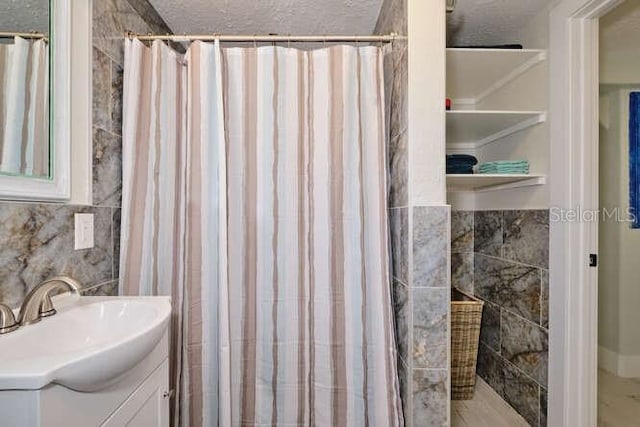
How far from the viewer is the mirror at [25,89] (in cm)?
90

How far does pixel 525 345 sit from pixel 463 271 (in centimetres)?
61

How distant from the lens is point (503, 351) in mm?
1845

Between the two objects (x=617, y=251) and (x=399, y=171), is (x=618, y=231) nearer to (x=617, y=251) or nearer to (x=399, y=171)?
(x=617, y=251)

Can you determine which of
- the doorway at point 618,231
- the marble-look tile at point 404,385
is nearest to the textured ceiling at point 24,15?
the marble-look tile at point 404,385

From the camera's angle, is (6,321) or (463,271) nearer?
(6,321)

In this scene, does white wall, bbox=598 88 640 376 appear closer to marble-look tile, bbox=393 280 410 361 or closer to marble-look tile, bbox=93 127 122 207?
marble-look tile, bbox=393 280 410 361

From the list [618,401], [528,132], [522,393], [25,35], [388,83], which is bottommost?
[618,401]

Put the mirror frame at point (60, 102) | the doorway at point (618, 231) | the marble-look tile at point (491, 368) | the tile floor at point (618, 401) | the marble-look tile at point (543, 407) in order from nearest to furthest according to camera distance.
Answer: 1. the mirror frame at point (60, 102)
2. the marble-look tile at point (543, 407)
3. the tile floor at point (618, 401)
4. the marble-look tile at point (491, 368)
5. the doorway at point (618, 231)

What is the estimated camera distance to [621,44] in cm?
187

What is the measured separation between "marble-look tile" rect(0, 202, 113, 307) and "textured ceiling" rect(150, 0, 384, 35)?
1.20 m

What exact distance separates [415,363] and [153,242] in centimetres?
125

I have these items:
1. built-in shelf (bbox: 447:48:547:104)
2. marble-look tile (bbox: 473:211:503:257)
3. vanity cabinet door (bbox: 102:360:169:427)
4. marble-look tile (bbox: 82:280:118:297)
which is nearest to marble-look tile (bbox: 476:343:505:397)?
marble-look tile (bbox: 473:211:503:257)

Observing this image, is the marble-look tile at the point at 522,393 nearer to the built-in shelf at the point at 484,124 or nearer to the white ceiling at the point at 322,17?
the built-in shelf at the point at 484,124

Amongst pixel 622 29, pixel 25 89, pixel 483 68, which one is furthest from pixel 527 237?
pixel 25 89
